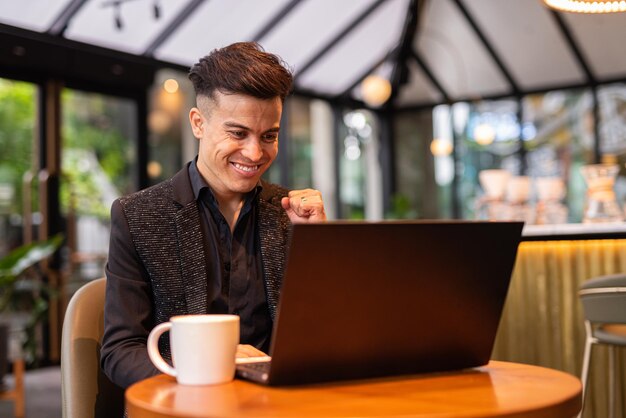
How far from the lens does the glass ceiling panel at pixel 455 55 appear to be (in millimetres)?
9992

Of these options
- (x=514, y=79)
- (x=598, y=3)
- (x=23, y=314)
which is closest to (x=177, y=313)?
(x=598, y=3)

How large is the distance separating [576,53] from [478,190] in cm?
234

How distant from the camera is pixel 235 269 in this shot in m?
1.72

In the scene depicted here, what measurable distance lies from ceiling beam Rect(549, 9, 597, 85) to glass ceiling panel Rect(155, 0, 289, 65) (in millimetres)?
3209

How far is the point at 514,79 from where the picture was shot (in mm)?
10695

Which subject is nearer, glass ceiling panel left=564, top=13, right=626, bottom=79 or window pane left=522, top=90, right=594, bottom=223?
glass ceiling panel left=564, top=13, right=626, bottom=79

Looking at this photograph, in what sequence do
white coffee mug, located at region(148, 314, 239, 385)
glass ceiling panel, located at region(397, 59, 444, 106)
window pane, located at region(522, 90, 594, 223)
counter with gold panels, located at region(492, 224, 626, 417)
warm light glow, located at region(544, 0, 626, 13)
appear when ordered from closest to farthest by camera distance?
white coffee mug, located at region(148, 314, 239, 385), warm light glow, located at region(544, 0, 626, 13), counter with gold panels, located at region(492, 224, 626, 417), window pane, located at region(522, 90, 594, 223), glass ceiling panel, located at region(397, 59, 444, 106)

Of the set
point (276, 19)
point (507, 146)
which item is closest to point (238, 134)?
point (276, 19)

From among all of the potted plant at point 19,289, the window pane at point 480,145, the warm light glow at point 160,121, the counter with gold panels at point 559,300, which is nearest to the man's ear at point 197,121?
the counter with gold panels at point 559,300

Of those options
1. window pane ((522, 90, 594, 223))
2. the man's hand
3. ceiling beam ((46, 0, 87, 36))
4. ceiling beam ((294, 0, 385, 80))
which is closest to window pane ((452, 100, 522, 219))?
window pane ((522, 90, 594, 223))

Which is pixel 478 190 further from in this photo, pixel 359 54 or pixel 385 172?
pixel 359 54

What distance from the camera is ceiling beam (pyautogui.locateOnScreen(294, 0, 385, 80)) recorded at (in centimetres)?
933

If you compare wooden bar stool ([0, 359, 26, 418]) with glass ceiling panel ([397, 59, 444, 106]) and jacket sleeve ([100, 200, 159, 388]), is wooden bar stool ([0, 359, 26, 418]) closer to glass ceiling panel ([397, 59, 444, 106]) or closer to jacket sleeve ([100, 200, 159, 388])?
jacket sleeve ([100, 200, 159, 388])

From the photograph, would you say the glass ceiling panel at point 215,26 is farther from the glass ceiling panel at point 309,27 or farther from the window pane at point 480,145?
the window pane at point 480,145
